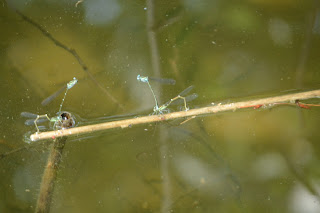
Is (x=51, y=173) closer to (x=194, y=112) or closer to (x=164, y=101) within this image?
(x=164, y=101)

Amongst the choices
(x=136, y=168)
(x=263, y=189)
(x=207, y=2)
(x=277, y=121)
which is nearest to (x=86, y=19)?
(x=207, y=2)

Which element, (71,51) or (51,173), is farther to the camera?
(71,51)

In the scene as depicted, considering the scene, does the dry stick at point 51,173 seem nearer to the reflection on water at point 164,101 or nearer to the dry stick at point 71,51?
the reflection on water at point 164,101

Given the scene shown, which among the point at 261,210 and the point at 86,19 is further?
the point at 86,19

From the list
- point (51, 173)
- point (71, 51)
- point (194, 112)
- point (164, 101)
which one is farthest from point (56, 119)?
point (194, 112)

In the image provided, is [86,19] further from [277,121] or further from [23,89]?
[277,121]

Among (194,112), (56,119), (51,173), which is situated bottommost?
(51,173)

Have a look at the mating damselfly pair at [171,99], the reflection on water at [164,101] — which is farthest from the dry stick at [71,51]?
the mating damselfly pair at [171,99]
